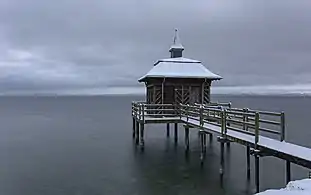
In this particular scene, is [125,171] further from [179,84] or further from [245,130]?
[179,84]

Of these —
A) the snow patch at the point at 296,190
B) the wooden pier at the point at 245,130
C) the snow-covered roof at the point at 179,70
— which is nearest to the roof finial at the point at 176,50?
the snow-covered roof at the point at 179,70

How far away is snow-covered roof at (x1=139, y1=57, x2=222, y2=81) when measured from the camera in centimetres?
2481

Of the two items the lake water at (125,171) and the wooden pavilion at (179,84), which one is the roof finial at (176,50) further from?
A: the lake water at (125,171)

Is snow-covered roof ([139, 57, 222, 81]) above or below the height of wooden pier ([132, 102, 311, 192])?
above

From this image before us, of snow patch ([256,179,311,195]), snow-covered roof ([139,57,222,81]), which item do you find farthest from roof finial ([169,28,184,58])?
snow patch ([256,179,311,195])

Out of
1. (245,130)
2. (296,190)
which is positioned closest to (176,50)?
(245,130)

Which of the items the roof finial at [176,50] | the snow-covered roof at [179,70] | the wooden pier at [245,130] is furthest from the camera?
the roof finial at [176,50]

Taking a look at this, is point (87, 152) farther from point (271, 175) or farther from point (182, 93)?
point (271, 175)

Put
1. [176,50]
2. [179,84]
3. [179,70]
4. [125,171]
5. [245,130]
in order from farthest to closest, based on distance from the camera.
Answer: [176,50] → [179,70] → [179,84] → [125,171] → [245,130]

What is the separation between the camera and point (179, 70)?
25.9 metres

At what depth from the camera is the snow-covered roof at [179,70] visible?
24.8 meters

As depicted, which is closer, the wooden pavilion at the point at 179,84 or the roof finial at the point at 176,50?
the wooden pavilion at the point at 179,84

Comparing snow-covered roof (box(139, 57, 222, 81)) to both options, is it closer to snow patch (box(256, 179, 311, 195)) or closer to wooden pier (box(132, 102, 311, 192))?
wooden pier (box(132, 102, 311, 192))

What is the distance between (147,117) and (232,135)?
9.79m
